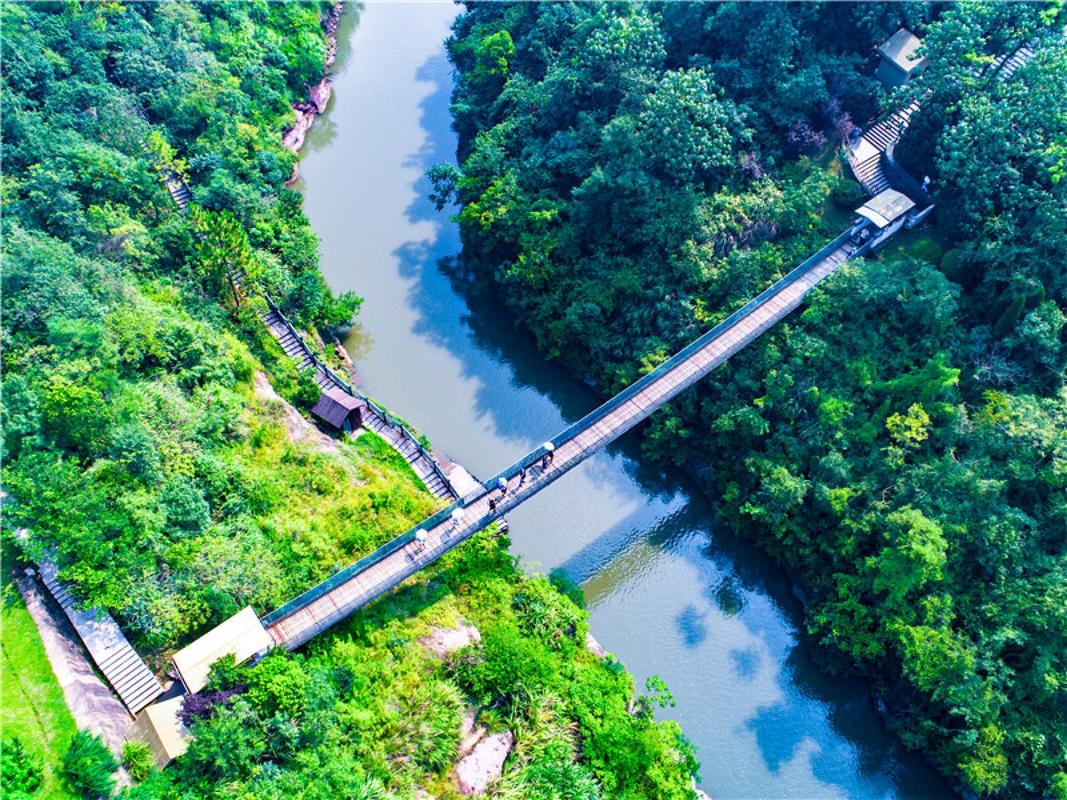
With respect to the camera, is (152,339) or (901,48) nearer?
(152,339)

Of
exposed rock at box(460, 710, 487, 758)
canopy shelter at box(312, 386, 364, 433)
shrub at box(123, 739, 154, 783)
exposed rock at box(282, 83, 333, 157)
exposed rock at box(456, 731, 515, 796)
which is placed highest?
exposed rock at box(282, 83, 333, 157)

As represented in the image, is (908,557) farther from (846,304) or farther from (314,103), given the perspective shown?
(314,103)

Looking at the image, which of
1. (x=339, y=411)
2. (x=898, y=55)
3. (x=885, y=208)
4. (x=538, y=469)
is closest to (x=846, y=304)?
(x=885, y=208)

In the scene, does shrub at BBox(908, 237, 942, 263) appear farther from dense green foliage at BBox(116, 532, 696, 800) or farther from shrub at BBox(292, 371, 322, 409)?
shrub at BBox(292, 371, 322, 409)

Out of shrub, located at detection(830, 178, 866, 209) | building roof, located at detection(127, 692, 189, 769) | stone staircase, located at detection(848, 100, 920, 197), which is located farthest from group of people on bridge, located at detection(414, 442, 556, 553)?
stone staircase, located at detection(848, 100, 920, 197)

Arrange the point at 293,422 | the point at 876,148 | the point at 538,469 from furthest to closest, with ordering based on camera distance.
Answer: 1. the point at 876,148
2. the point at 293,422
3. the point at 538,469

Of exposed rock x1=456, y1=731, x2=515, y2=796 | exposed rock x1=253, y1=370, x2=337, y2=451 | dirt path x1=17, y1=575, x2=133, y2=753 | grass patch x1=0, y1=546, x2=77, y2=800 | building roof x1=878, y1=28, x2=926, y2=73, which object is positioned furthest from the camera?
building roof x1=878, y1=28, x2=926, y2=73

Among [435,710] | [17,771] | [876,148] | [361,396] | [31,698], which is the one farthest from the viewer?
[876,148]
